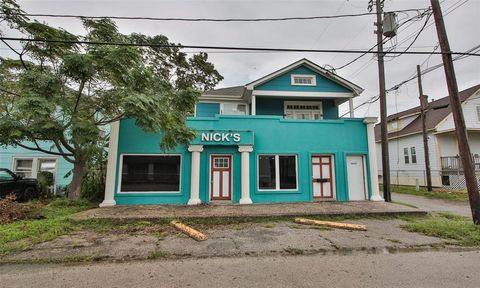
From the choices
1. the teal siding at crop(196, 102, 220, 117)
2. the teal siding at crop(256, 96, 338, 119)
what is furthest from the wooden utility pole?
the teal siding at crop(196, 102, 220, 117)

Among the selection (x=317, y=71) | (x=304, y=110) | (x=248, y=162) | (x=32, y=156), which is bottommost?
(x=248, y=162)

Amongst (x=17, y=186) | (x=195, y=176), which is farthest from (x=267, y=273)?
(x=17, y=186)

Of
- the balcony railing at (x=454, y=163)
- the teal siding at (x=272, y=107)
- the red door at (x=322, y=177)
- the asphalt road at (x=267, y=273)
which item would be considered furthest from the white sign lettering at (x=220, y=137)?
the balcony railing at (x=454, y=163)

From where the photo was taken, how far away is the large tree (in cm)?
862

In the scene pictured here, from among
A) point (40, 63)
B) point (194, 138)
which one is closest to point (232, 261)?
point (194, 138)

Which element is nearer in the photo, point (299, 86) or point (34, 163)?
point (299, 86)

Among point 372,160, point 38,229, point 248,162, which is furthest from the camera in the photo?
point 372,160

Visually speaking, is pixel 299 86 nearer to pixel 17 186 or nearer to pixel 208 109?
pixel 208 109

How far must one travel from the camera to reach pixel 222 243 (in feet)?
20.9

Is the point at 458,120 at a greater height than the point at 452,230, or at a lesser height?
greater

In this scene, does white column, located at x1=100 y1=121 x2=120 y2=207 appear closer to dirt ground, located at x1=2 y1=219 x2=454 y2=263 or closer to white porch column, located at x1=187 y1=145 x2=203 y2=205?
white porch column, located at x1=187 y1=145 x2=203 y2=205

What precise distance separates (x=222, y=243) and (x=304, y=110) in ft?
34.2

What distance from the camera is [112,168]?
10.8 meters

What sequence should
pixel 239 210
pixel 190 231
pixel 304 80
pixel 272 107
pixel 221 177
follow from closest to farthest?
pixel 190 231 → pixel 239 210 → pixel 221 177 → pixel 304 80 → pixel 272 107
